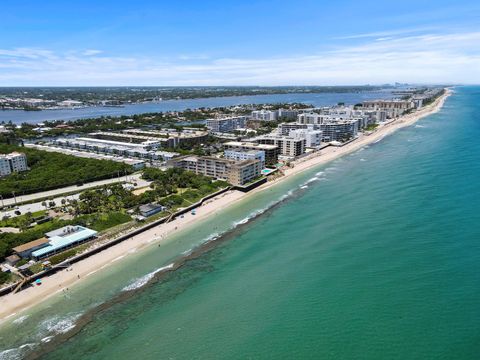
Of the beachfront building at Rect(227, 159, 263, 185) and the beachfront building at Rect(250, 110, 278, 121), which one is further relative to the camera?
the beachfront building at Rect(250, 110, 278, 121)

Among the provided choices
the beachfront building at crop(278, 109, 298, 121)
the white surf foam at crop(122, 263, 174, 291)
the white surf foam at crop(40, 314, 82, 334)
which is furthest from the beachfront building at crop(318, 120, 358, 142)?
the white surf foam at crop(40, 314, 82, 334)

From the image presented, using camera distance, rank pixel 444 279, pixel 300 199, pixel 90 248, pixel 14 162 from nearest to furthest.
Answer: pixel 444 279, pixel 90 248, pixel 300 199, pixel 14 162

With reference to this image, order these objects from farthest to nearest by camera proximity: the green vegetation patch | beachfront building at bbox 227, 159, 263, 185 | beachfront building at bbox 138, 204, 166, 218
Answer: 1. beachfront building at bbox 227, 159, 263, 185
2. the green vegetation patch
3. beachfront building at bbox 138, 204, 166, 218

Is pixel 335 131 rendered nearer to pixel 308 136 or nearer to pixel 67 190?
pixel 308 136

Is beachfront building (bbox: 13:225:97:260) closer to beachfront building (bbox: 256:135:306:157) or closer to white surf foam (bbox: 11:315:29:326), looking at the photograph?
white surf foam (bbox: 11:315:29:326)

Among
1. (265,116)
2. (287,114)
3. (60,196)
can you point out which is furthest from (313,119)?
(60,196)

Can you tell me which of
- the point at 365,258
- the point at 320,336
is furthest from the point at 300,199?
the point at 320,336

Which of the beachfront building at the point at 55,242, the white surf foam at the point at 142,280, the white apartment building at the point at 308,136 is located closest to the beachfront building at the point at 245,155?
the white apartment building at the point at 308,136

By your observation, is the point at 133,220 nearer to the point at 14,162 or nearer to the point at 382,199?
the point at 382,199
